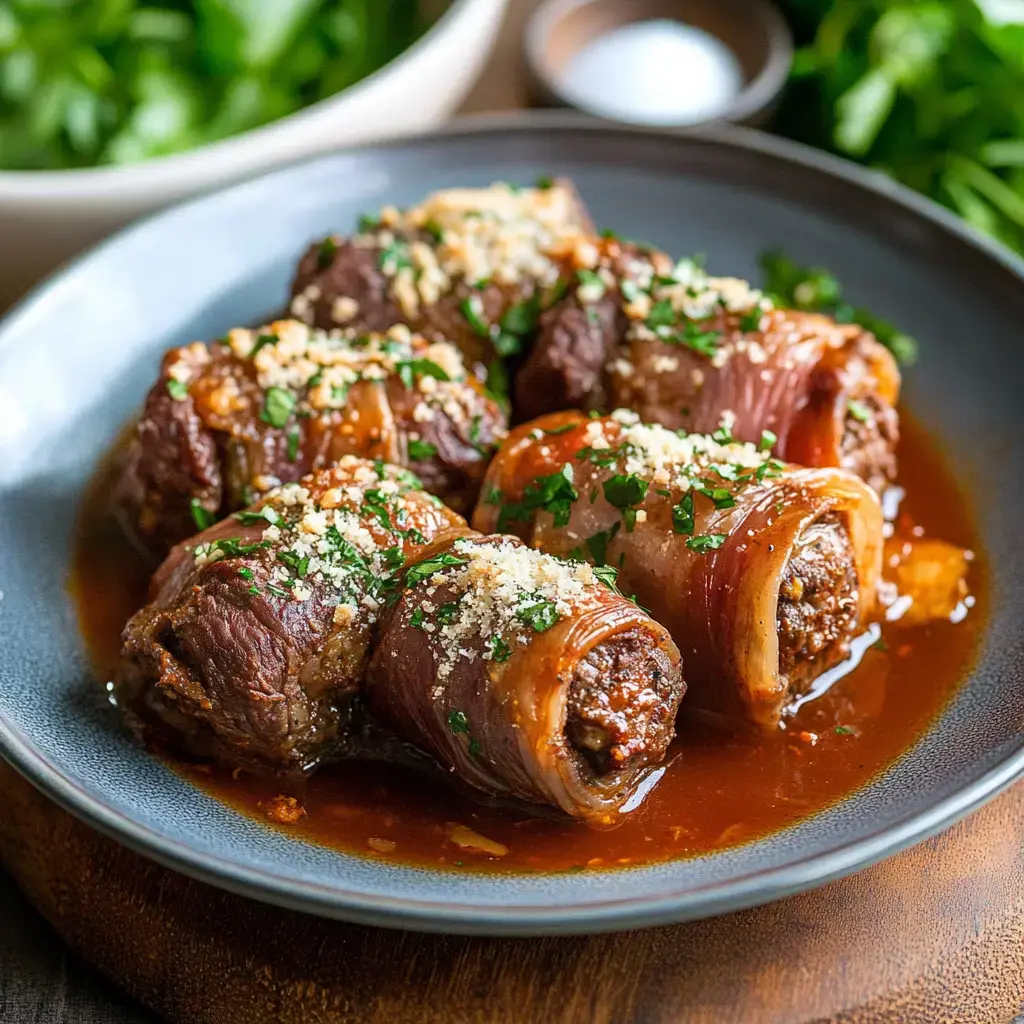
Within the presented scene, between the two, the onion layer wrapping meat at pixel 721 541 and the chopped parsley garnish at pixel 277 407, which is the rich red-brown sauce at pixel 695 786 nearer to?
the onion layer wrapping meat at pixel 721 541

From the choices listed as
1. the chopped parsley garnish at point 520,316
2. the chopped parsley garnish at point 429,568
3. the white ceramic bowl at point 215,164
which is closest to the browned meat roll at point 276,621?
the chopped parsley garnish at point 429,568

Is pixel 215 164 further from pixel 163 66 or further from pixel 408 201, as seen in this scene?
pixel 163 66

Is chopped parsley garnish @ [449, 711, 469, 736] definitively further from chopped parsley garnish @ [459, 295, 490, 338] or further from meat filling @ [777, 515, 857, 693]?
chopped parsley garnish @ [459, 295, 490, 338]

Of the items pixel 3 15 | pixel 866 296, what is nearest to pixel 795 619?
pixel 866 296

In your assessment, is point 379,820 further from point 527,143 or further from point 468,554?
point 527,143

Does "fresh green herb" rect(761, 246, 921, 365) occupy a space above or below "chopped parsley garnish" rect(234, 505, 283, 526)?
above

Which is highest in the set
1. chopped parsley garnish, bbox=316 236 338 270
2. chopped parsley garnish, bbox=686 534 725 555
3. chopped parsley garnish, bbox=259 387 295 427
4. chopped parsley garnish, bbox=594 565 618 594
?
chopped parsley garnish, bbox=686 534 725 555

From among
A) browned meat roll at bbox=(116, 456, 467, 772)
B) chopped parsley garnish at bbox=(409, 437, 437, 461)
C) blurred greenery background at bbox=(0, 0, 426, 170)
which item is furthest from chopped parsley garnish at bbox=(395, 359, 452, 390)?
blurred greenery background at bbox=(0, 0, 426, 170)
